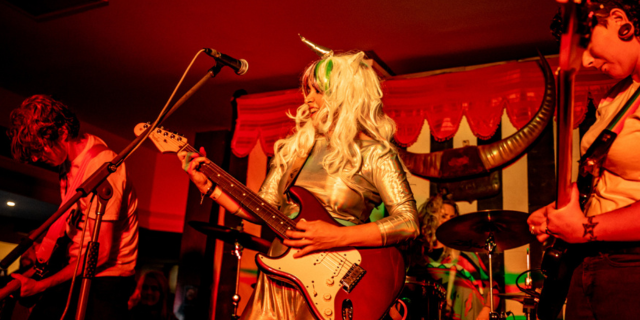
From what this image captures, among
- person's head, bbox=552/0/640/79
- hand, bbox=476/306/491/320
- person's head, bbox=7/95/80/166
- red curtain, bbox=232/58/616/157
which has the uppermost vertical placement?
red curtain, bbox=232/58/616/157

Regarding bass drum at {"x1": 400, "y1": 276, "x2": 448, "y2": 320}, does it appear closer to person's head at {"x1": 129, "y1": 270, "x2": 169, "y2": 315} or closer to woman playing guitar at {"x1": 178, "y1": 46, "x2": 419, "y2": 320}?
woman playing guitar at {"x1": 178, "y1": 46, "x2": 419, "y2": 320}

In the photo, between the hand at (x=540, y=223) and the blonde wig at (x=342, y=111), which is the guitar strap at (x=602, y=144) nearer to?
the hand at (x=540, y=223)

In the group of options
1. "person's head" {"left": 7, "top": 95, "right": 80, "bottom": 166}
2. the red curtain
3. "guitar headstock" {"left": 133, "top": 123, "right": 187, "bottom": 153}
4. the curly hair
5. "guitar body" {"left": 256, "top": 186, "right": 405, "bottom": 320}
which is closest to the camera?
the curly hair

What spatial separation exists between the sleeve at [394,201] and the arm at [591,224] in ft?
2.39

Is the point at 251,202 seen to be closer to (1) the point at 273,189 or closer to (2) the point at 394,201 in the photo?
(1) the point at 273,189

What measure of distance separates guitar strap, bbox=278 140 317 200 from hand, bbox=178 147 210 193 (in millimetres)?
422

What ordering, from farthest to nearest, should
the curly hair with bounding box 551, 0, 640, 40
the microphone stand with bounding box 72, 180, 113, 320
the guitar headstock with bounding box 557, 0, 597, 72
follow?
the microphone stand with bounding box 72, 180, 113, 320
the curly hair with bounding box 551, 0, 640, 40
the guitar headstock with bounding box 557, 0, 597, 72

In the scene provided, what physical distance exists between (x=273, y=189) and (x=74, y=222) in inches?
52.9

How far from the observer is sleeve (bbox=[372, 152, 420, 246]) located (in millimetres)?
2209

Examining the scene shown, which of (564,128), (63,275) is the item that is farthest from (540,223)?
(63,275)

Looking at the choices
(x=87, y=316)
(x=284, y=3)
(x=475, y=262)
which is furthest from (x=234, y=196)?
(x=475, y=262)

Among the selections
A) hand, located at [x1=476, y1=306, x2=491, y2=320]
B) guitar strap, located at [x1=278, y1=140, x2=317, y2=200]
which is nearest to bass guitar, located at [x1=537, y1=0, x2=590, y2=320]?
guitar strap, located at [x1=278, y1=140, x2=317, y2=200]

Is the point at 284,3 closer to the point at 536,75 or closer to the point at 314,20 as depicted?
the point at 314,20

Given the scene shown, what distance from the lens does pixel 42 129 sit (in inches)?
132
